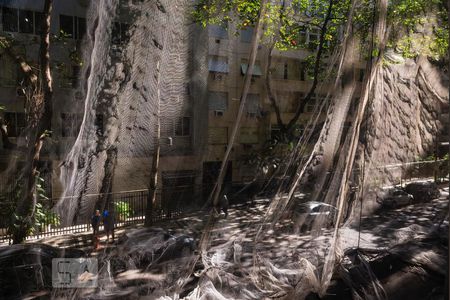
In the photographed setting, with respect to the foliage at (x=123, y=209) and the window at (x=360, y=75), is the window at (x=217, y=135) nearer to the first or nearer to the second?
the foliage at (x=123, y=209)

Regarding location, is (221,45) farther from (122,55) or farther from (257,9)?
(122,55)

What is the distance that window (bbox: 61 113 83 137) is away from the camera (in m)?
1.02

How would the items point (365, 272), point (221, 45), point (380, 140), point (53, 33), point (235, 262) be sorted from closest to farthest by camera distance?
point (53, 33) → point (221, 45) → point (235, 262) → point (365, 272) → point (380, 140)

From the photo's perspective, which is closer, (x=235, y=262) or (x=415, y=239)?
(x=235, y=262)

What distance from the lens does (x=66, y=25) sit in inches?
39.9

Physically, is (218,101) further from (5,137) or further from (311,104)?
(5,137)

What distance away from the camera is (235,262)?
132cm

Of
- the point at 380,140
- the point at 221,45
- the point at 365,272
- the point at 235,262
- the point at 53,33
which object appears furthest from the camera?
the point at 380,140

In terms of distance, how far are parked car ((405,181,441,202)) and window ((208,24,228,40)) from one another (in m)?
1.01

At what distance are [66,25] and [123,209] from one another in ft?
1.64

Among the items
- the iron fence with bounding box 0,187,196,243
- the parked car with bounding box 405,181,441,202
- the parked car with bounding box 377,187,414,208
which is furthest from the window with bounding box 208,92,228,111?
the parked car with bounding box 405,181,441,202

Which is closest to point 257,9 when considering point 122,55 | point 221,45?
point 221,45

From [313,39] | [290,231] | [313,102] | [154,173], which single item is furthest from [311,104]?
[154,173]

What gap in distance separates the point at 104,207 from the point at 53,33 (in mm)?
455
